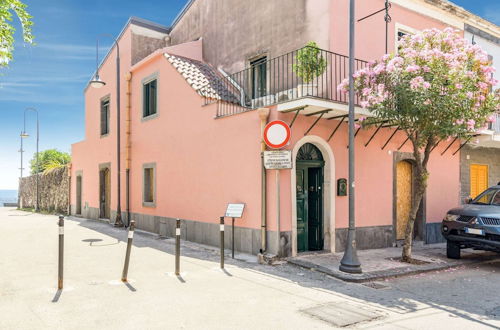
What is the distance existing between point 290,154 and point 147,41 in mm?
10677

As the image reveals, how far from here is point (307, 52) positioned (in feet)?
30.7

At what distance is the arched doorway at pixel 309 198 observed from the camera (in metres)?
9.88

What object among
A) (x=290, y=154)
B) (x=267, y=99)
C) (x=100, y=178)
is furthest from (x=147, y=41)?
(x=290, y=154)

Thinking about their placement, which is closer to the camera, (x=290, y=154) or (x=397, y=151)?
(x=290, y=154)

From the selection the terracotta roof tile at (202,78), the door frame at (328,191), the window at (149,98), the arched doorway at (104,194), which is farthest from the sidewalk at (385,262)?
the arched doorway at (104,194)

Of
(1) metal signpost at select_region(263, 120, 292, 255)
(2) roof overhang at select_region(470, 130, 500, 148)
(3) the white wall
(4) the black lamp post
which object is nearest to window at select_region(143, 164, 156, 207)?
(1) metal signpost at select_region(263, 120, 292, 255)

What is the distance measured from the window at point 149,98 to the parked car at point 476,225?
10.1m

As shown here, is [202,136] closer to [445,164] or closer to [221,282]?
[221,282]

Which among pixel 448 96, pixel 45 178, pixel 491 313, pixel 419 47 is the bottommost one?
pixel 491 313

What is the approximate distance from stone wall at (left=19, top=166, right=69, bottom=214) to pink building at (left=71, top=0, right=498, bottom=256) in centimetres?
827

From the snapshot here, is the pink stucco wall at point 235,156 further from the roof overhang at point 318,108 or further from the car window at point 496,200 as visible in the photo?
the car window at point 496,200

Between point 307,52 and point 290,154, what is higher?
point 307,52

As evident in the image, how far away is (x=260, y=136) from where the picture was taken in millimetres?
9289

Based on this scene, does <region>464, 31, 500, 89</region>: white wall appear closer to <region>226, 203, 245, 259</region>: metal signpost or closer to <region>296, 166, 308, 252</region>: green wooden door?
<region>296, 166, 308, 252</region>: green wooden door
